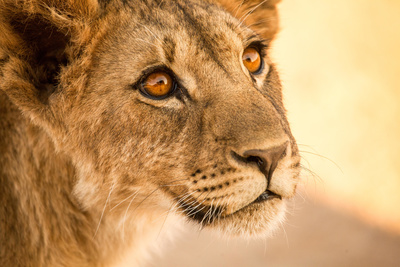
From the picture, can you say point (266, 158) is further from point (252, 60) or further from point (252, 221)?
point (252, 60)

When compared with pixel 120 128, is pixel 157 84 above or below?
above

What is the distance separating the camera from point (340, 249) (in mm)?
5113

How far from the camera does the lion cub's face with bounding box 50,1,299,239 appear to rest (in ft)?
8.37

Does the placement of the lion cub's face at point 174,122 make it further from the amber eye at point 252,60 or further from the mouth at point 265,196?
the amber eye at point 252,60

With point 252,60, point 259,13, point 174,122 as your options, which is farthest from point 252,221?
point 259,13

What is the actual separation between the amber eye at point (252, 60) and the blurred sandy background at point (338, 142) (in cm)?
55

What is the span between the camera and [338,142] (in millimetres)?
6723

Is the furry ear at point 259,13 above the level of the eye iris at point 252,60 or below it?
above

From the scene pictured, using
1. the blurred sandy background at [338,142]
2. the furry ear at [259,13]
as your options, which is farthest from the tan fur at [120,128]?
the blurred sandy background at [338,142]

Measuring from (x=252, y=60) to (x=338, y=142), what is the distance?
399cm

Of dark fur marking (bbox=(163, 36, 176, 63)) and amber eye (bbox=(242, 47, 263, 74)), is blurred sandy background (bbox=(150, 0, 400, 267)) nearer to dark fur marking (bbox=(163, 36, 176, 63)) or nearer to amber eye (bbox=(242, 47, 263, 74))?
amber eye (bbox=(242, 47, 263, 74))

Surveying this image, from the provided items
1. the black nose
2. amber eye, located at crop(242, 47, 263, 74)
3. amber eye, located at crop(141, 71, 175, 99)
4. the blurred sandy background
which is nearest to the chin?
the black nose

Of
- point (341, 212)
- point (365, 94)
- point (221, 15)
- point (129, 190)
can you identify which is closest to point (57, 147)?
point (129, 190)

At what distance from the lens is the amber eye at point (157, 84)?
8.87 feet
